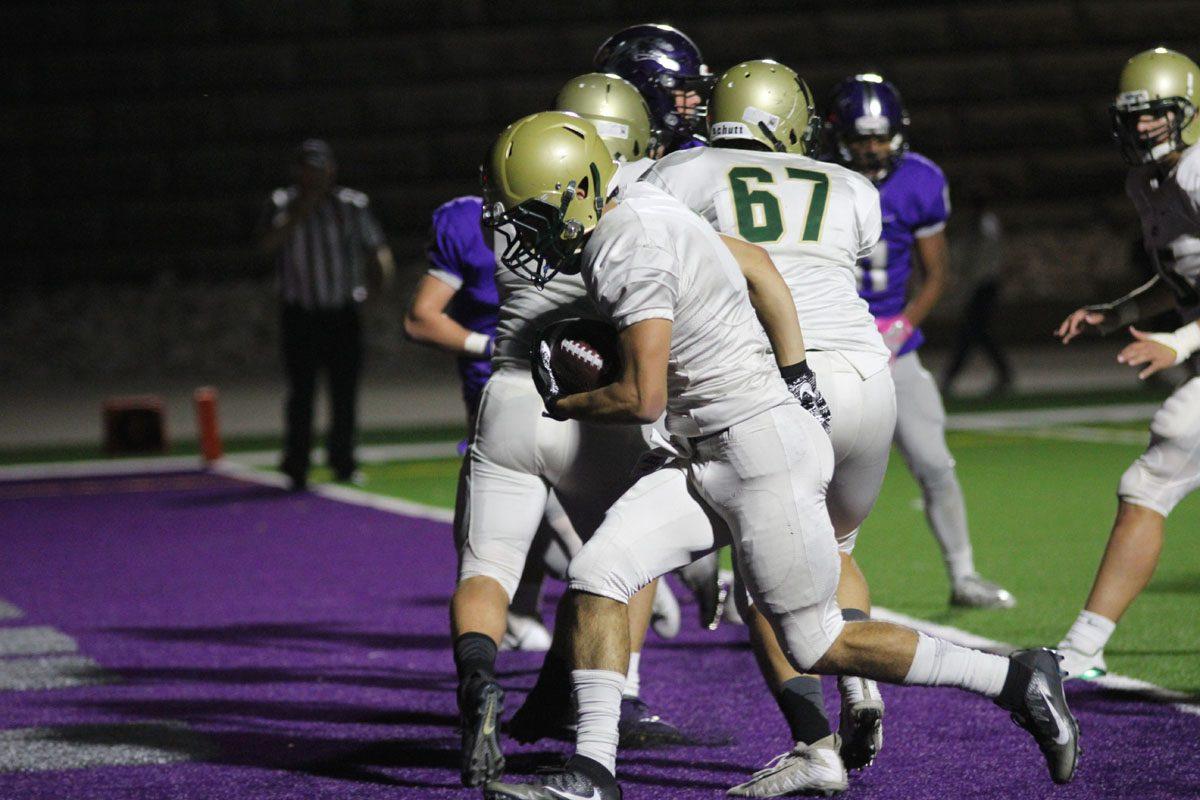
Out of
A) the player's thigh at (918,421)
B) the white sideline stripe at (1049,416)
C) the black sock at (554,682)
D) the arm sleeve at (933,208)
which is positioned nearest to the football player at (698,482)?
the black sock at (554,682)

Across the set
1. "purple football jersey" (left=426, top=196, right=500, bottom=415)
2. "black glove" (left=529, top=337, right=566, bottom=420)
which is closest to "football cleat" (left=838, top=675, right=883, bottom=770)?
"black glove" (left=529, top=337, right=566, bottom=420)

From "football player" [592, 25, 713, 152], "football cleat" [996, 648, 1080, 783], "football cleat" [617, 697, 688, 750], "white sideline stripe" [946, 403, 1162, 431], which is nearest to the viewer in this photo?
"football cleat" [996, 648, 1080, 783]

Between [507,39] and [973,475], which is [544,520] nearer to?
[973,475]

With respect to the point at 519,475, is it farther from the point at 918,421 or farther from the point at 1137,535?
the point at 918,421

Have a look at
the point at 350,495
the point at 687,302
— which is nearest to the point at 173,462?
the point at 350,495

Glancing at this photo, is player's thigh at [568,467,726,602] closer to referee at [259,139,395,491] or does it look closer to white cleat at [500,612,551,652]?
white cleat at [500,612,551,652]

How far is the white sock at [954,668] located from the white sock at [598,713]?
2.00 ft

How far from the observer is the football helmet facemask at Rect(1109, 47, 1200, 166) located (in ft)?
15.6

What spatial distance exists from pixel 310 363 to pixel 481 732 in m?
7.24

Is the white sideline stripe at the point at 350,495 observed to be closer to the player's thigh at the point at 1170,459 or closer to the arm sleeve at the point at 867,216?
the player's thigh at the point at 1170,459

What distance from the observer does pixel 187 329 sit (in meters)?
19.2

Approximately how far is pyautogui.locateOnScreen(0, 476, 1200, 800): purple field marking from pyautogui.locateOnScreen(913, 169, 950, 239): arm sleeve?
154 cm

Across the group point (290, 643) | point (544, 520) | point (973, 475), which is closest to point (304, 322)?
point (973, 475)

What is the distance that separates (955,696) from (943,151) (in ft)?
52.5
